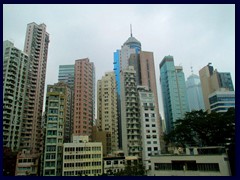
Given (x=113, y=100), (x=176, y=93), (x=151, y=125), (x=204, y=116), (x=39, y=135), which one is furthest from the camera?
(x=176, y=93)

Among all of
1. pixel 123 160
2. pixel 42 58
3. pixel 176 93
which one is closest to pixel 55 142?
pixel 123 160

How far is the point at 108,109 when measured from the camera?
29969 mm

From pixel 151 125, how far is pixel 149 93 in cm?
402

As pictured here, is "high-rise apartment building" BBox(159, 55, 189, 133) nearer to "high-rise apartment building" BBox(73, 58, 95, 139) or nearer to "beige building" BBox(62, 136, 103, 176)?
"high-rise apartment building" BBox(73, 58, 95, 139)

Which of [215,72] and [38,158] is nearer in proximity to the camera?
[38,158]

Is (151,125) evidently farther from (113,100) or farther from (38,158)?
(38,158)

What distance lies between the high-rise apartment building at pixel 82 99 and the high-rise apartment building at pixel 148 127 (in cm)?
822

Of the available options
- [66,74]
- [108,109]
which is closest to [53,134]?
[108,109]

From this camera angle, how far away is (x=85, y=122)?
91.4ft

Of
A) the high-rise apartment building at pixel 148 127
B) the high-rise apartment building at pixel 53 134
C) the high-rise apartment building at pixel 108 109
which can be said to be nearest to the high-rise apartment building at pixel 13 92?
the high-rise apartment building at pixel 53 134

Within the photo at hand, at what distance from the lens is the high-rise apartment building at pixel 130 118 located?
902 inches

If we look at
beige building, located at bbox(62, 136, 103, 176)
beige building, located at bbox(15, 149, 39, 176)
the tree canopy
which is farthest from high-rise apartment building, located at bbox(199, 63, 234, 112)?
beige building, located at bbox(15, 149, 39, 176)

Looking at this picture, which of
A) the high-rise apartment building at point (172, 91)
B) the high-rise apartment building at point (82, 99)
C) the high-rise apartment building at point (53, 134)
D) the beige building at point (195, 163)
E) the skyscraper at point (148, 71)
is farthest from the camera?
the skyscraper at point (148, 71)

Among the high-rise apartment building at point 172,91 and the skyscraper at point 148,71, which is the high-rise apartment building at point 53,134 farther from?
the high-rise apartment building at point 172,91
